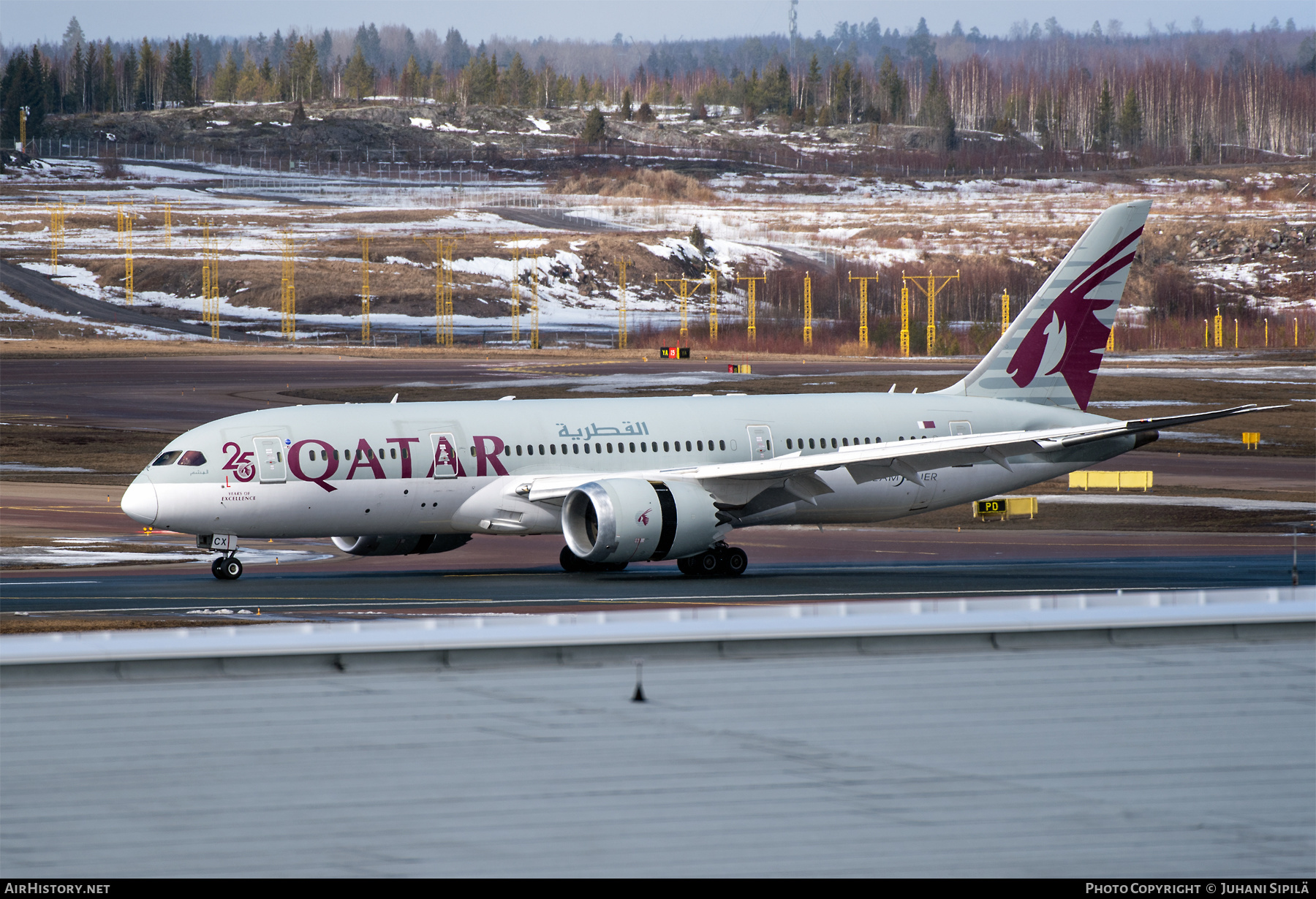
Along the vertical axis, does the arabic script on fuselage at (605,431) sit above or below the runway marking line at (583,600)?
above

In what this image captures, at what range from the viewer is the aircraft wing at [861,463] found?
1663 inches

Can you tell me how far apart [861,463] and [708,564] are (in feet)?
16.2

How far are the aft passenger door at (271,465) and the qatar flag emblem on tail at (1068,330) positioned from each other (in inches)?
844

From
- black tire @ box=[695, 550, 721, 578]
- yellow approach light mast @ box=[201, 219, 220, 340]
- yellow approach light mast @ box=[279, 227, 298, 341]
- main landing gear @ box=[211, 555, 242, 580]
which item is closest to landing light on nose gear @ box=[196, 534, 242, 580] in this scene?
main landing gear @ box=[211, 555, 242, 580]

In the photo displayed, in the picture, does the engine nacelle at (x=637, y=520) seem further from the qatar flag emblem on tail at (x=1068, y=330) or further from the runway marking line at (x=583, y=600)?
the qatar flag emblem on tail at (x=1068, y=330)

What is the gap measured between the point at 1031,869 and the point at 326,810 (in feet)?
22.2

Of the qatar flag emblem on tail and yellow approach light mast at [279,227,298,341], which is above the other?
the qatar flag emblem on tail

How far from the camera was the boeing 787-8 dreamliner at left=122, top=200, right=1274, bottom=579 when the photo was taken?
1578 inches

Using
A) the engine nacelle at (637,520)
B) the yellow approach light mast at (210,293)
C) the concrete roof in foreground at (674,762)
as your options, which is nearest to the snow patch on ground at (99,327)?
the yellow approach light mast at (210,293)

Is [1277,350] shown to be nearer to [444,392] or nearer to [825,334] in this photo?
[825,334]

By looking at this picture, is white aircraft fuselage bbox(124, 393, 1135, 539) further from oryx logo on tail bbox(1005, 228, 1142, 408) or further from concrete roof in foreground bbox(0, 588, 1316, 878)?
concrete roof in foreground bbox(0, 588, 1316, 878)

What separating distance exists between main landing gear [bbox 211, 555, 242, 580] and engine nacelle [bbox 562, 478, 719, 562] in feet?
27.9

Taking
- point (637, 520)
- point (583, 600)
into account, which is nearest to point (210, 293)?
point (637, 520)
